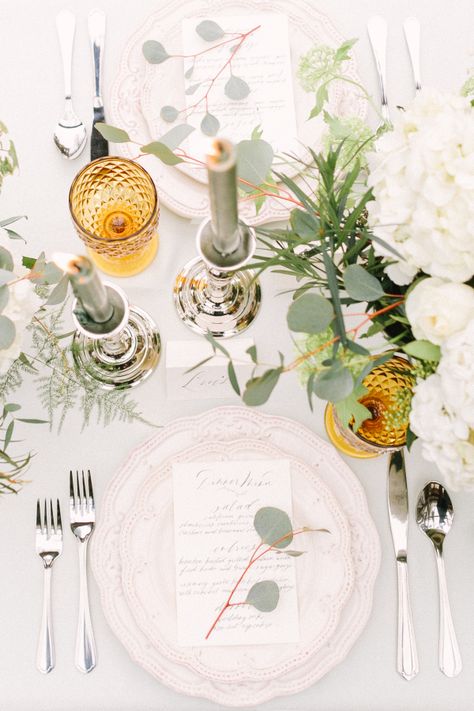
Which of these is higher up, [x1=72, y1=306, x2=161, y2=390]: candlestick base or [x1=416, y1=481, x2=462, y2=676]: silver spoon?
[x1=72, y1=306, x2=161, y2=390]: candlestick base

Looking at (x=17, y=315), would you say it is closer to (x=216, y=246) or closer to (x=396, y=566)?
(x=216, y=246)

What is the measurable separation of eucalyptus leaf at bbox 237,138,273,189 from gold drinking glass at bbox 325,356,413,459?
1.16 feet

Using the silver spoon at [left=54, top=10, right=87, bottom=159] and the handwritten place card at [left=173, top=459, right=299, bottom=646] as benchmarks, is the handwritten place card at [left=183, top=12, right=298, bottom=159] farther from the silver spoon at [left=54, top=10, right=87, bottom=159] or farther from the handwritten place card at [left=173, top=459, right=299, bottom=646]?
the handwritten place card at [left=173, top=459, right=299, bottom=646]

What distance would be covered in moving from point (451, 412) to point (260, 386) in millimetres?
194

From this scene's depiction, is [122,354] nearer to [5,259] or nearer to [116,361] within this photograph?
[116,361]

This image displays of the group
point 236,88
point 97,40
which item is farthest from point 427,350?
point 97,40

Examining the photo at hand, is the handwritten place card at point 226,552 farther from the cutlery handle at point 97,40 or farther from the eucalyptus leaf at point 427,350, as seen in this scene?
the cutlery handle at point 97,40

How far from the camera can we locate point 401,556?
1017 mm

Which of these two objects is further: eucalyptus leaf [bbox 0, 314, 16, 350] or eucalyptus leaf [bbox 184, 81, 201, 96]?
eucalyptus leaf [bbox 184, 81, 201, 96]

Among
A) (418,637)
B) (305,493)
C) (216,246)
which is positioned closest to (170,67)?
(216,246)

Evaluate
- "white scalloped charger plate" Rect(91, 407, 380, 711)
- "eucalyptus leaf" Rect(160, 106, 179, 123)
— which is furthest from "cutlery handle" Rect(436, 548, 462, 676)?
"eucalyptus leaf" Rect(160, 106, 179, 123)

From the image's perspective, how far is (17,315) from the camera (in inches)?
31.1

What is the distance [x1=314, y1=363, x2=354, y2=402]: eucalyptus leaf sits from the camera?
661 millimetres

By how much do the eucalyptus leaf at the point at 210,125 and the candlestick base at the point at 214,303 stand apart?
0.78ft
